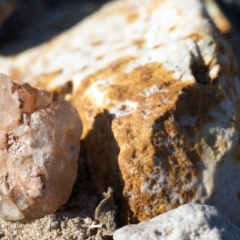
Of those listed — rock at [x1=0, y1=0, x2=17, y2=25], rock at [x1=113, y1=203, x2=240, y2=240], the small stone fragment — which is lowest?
rock at [x1=0, y1=0, x2=17, y2=25]

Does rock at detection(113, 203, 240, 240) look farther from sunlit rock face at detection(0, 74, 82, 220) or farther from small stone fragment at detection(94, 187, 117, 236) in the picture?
sunlit rock face at detection(0, 74, 82, 220)

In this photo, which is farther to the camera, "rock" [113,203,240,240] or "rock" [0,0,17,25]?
"rock" [0,0,17,25]

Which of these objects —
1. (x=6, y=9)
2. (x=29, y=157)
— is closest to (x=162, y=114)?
(x=29, y=157)

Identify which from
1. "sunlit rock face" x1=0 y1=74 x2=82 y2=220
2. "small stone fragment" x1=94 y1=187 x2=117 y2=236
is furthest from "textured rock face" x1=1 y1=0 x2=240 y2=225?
"sunlit rock face" x1=0 y1=74 x2=82 y2=220

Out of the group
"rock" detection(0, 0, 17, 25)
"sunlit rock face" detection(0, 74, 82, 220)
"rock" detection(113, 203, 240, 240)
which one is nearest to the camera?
"rock" detection(113, 203, 240, 240)

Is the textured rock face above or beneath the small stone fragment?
above

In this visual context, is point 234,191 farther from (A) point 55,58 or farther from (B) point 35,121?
(A) point 55,58
